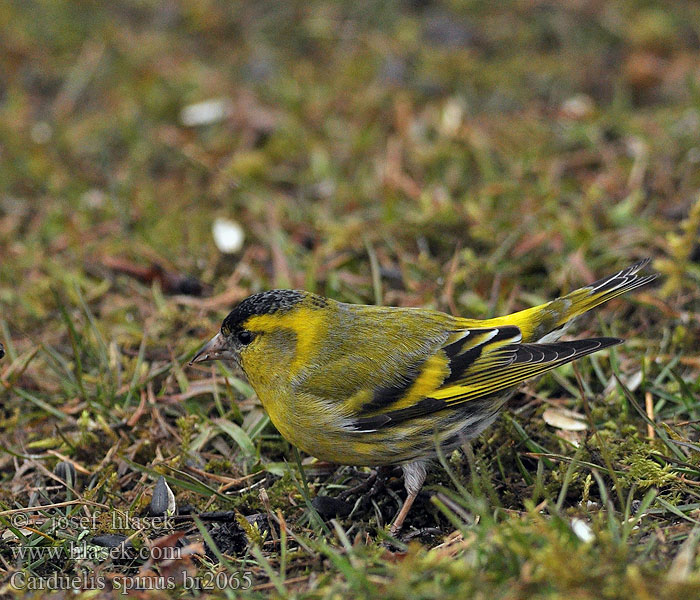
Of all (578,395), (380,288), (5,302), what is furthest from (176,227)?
(578,395)

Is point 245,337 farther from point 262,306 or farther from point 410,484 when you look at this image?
point 410,484

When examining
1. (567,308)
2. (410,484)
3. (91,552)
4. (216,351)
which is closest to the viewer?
(91,552)

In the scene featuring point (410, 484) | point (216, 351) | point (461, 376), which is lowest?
point (410, 484)

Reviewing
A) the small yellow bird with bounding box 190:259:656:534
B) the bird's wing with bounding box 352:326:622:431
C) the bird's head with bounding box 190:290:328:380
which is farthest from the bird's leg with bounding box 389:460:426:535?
the bird's head with bounding box 190:290:328:380

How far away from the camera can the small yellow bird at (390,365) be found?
357 centimetres

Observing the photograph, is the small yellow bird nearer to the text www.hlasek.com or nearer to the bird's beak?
the bird's beak

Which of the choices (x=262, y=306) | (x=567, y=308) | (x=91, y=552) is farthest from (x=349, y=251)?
(x=91, y=552)

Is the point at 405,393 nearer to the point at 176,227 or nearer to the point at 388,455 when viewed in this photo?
the point at 388,455

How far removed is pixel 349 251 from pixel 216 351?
5.37 ft

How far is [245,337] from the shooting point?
3.90m

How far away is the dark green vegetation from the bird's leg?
2.8 inches

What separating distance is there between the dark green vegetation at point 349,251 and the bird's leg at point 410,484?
7 cm

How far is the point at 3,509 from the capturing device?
3559 millimetres

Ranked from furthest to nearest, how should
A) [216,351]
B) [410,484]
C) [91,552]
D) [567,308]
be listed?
[216,351] < [567,308] < [410,484] < [91,552]
